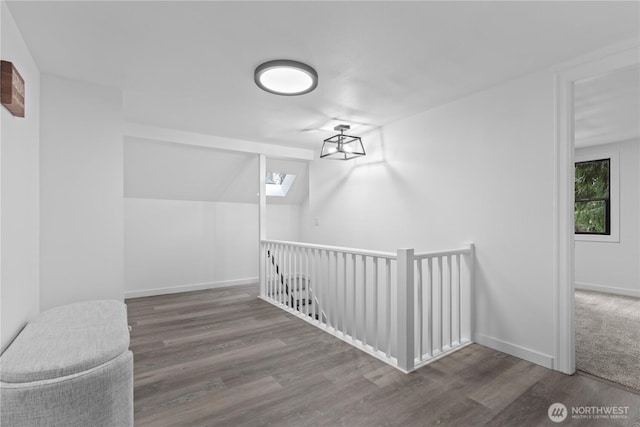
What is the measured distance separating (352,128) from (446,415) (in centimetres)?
306

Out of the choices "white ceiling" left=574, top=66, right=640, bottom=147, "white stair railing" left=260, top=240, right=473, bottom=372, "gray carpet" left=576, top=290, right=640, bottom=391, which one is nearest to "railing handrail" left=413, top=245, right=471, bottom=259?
"white stair railing" left=260, top=240, right=473, bottom=372

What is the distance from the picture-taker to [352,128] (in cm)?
383

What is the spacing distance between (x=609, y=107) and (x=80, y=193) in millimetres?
4918

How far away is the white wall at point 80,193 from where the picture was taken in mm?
2250

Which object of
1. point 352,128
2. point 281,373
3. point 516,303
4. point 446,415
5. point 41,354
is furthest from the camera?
point 352,128

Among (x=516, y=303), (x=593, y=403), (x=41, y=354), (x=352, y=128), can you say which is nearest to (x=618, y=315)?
(x=516, y=303)

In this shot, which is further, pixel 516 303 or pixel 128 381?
pixel 516 303

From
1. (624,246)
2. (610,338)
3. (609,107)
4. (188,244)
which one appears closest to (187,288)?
(188,244)

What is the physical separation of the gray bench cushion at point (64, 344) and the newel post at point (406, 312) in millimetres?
1714

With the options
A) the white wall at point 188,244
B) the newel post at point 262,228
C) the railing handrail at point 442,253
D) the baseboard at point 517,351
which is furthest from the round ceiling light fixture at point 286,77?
the white wall at point 188,244

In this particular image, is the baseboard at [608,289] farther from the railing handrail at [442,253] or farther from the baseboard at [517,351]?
the railing handrail at [442,253]

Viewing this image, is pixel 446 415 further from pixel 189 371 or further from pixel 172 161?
pixel 172 161

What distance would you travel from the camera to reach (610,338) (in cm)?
284

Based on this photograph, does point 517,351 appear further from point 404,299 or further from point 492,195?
point 492,195
